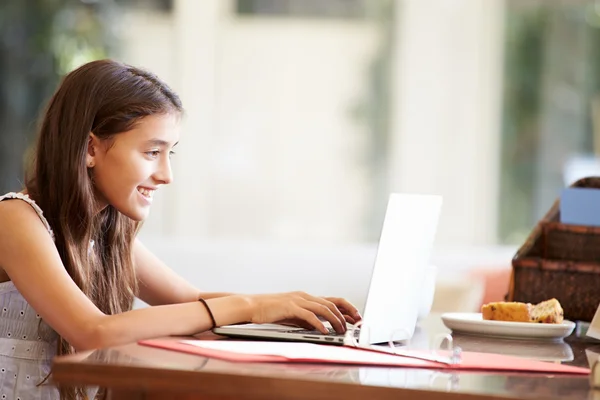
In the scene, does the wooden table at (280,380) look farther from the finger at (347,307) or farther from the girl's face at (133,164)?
the girl's face at (133,164)

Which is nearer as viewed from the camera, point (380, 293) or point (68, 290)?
point (380, 293)

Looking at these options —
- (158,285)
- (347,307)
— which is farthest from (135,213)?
(347,307)

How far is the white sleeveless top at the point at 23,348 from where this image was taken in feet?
5.48

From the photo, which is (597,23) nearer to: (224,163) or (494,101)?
(494,101)

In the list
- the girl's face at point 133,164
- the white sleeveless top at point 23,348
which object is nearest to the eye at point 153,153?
the girl's face at point 133,164

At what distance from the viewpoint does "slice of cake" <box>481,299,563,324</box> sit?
1.69 meters

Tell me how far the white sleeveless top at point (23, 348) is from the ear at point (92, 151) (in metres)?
0.13

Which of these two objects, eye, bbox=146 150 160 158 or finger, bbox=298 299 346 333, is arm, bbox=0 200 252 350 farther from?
eye, bbox=146 150 160 158

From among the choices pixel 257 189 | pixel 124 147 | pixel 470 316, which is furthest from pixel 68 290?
pixel 257 189

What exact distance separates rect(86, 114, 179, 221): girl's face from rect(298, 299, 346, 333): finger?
423mm

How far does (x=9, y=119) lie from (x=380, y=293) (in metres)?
4.01

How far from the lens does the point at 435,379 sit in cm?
105

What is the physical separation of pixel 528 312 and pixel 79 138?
844mm

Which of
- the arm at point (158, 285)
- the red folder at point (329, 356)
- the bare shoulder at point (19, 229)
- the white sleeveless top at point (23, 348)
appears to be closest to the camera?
the red folder at point (329, 356)
